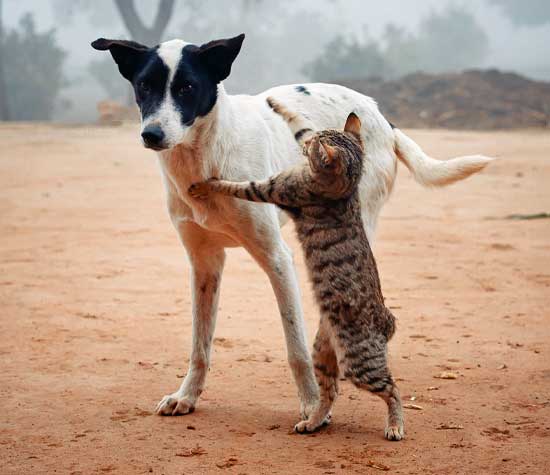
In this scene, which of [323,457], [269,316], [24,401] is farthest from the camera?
[269,316]

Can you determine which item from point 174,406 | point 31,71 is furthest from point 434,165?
point 31,71

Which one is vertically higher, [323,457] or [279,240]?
[279,240]

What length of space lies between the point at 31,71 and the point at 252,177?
3537cm

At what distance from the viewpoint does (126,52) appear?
4.44 meters

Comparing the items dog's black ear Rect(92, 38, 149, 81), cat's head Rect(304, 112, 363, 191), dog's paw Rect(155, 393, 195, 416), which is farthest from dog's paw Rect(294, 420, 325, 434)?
dog's black ear Rect(92, 38, 149, 81)

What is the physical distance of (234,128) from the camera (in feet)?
15.4

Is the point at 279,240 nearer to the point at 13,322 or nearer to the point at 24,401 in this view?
the point at 24,401

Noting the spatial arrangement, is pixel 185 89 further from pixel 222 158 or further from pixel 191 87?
pixel 222 158

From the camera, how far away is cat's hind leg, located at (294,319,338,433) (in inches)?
174

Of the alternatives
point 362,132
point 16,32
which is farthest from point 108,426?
point 16,32

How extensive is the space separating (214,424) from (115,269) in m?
3.87

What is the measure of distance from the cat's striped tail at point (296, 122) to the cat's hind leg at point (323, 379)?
1.11 m

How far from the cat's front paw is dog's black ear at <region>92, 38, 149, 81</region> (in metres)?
0.64

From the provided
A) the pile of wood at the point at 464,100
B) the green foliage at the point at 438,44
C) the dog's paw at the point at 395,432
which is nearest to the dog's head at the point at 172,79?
the dog's paw at the point at 395,432
